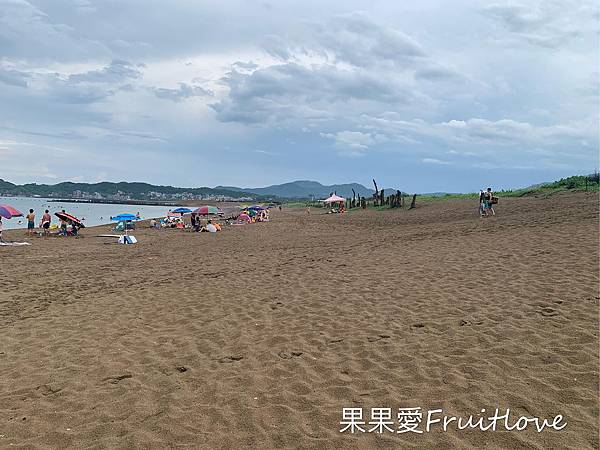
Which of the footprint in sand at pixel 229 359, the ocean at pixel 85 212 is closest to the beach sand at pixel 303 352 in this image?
the footprint in sand at pixel 229 359

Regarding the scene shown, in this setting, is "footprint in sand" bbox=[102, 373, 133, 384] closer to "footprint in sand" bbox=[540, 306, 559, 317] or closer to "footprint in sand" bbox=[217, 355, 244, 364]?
"footprint in sand" bbox=[217, 355, 244, 364]

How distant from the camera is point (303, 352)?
541 centimetres

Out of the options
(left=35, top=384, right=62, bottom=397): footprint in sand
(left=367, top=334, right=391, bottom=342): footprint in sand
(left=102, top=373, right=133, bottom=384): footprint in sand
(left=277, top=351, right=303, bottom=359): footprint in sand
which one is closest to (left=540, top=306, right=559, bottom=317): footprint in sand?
(left=367, top=334, right=391, bottom=342): footprint in sand

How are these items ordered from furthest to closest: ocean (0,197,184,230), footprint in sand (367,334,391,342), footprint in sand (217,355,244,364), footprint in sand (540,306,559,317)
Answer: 1. ocean (0,197,184,230)
2. footprint in sand (540,306,559,317)
3. footprint in sand (367,334,391,342)
4. footprint in sand (217,355,244,364)

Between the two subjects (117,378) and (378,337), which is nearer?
(117,378)

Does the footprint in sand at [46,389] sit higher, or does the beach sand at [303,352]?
the beach sand at [303,352]

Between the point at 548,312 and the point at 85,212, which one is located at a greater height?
the point at 548,312

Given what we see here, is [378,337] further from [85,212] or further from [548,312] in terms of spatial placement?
[85,212]

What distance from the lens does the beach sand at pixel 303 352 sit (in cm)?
378

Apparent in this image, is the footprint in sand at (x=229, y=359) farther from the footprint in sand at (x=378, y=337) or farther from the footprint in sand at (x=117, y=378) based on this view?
the footprint in sand at (x=378, y=337)

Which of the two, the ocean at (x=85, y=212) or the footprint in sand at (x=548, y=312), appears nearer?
the footprint in sand at (x=548, y=312)

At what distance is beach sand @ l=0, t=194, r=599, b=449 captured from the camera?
3.78m

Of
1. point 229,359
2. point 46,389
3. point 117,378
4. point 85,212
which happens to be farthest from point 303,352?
point 85,212

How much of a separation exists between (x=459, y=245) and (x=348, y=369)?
9.09 m
